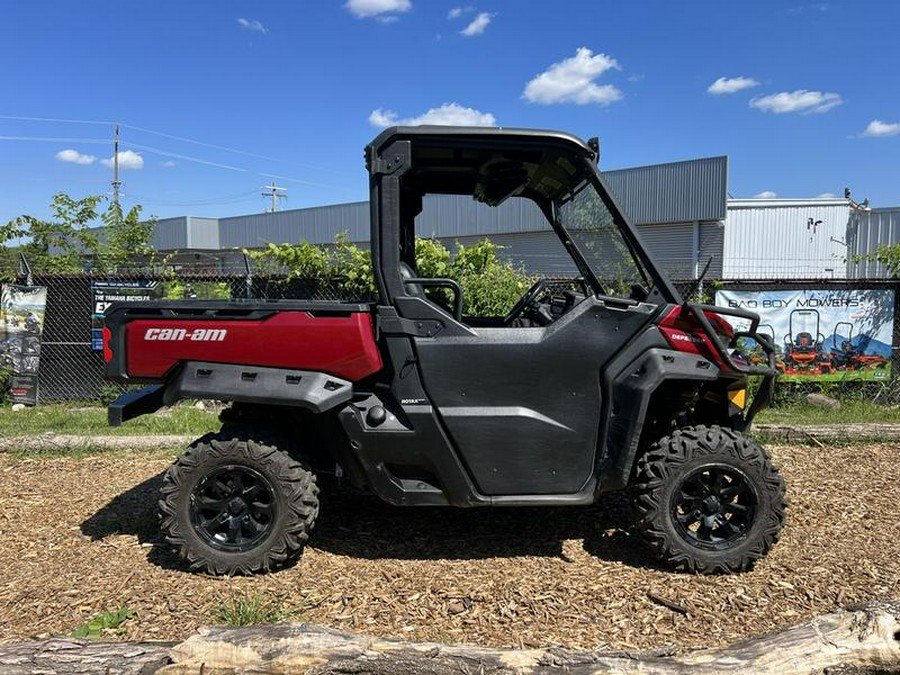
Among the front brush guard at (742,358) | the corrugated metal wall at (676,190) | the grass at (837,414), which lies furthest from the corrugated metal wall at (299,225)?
the front brush guard at (742,358)

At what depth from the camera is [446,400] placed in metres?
3.66

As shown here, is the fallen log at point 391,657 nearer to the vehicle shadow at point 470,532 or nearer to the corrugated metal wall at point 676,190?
the vehicle shadow at point 470,532

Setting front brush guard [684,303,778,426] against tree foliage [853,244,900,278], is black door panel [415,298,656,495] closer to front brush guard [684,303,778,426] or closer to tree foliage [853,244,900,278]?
front brush guard [684,303,778,426]

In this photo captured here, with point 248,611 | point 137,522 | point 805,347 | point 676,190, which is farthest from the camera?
point 676,190

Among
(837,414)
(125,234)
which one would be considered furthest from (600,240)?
(125,234)

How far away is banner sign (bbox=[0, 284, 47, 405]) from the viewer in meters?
8.70

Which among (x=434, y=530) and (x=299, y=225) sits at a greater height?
(x=299, y=225)

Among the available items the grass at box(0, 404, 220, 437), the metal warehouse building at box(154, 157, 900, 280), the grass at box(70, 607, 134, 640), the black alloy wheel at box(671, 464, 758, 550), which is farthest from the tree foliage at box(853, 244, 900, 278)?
the metal warehouse building at box(154, 157, 900, 280)

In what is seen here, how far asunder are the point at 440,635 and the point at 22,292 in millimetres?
8047

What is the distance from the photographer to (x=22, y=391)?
343 inches

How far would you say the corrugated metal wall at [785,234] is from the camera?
75.5ft

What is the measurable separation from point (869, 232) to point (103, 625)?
2526 centimetres

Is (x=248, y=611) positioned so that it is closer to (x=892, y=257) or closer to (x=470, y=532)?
(x=470, y=532)

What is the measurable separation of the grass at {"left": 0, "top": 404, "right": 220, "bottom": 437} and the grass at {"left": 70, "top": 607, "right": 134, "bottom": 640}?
3609mm
